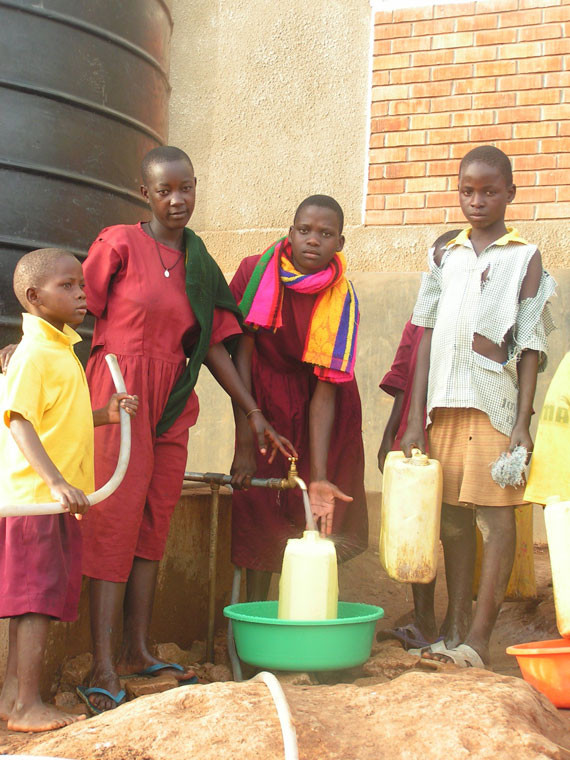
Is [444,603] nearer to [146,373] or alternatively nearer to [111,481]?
[146,373]

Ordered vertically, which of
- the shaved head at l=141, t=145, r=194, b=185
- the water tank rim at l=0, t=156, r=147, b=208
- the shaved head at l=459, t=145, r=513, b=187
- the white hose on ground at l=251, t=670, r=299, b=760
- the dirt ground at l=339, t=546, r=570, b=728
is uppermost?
the water tank rim at l=0, t=156, r=147, b=208

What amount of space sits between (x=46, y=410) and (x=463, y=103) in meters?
3.47

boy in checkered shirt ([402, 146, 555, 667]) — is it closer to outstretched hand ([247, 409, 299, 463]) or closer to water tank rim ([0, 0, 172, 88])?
outstretched hand ([247, 409, 299, 463])

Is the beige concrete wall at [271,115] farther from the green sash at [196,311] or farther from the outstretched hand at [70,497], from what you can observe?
the outstretched hand at [70,497]

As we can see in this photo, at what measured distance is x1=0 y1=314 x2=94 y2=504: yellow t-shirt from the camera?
2369mm

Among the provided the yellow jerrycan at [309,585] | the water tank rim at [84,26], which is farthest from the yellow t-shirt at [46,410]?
the water tank rim at [84,26]

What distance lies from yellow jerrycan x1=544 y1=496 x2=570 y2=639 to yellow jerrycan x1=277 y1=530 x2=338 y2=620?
64 centimetres

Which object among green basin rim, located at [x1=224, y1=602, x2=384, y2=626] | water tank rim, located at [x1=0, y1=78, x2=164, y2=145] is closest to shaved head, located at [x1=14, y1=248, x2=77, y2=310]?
green basin rim, located at [x1=224, y1=602, x2=384, y2=626]

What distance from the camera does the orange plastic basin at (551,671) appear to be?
8.45ft

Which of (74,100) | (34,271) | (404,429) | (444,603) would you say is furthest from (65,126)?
(444,603)

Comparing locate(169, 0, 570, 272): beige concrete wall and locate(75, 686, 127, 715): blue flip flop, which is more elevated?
locate(169, 0, 570, 272): beige concrete wall

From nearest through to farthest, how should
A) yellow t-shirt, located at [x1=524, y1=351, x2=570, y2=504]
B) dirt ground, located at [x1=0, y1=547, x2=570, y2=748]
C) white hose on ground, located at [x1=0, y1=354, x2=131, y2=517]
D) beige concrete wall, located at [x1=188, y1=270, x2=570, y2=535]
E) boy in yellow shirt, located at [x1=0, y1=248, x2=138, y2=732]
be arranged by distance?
1. white hose on ground, located at [x1=0, y1=354, x2=131, y2=517]
2. boy in yellow shirt, located at [x1=0, y1=248, x2=138, y2=732]
3. yellow t-shirt, located at [x1=524, y1=351, x2=570, y2=504]
4. dirt ground, located at [x1=0, y1=547, x2=570, y2=748]
5. beige concrete wall, located at [x1=188, y1=270, x2=570, y2=535]

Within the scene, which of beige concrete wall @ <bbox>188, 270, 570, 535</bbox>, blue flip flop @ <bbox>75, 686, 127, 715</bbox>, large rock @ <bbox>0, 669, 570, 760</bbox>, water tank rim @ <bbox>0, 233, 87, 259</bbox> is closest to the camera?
large rock @ <bbox>0, 669, 570, 760</bbox>

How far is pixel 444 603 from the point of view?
163 inches
